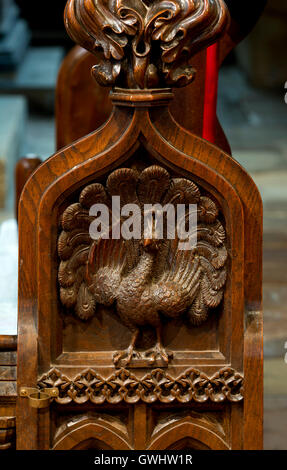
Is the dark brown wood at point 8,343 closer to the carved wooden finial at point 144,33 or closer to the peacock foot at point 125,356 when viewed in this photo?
the peacock foot at point 125,356

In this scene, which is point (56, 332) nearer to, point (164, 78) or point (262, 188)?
point (164, 78)

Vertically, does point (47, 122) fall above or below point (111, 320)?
above

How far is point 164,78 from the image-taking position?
3.55ft

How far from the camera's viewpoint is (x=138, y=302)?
1.14 meters

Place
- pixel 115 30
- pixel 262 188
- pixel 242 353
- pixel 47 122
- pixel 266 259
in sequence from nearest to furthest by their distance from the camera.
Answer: pixel 115 30
pixel 242 353
pixel 266 259
pixel 262 188
pixel 47 122

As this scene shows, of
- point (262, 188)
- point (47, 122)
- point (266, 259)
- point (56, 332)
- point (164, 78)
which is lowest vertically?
point (56, 332)

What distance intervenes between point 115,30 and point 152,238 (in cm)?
25

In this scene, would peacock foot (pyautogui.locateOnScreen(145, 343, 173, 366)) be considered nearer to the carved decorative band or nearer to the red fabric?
the carved decorative band

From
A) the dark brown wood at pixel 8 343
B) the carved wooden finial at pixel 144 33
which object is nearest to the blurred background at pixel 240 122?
the dark brown wood at pixel 8 343

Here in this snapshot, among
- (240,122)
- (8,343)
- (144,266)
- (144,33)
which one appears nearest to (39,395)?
(8,343)

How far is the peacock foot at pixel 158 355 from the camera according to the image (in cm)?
116

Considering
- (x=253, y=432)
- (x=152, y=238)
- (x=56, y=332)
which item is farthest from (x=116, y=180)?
(x=253, y=432)

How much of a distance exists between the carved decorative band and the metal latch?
1 centimetres

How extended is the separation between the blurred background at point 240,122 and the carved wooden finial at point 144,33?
1.39 ft
